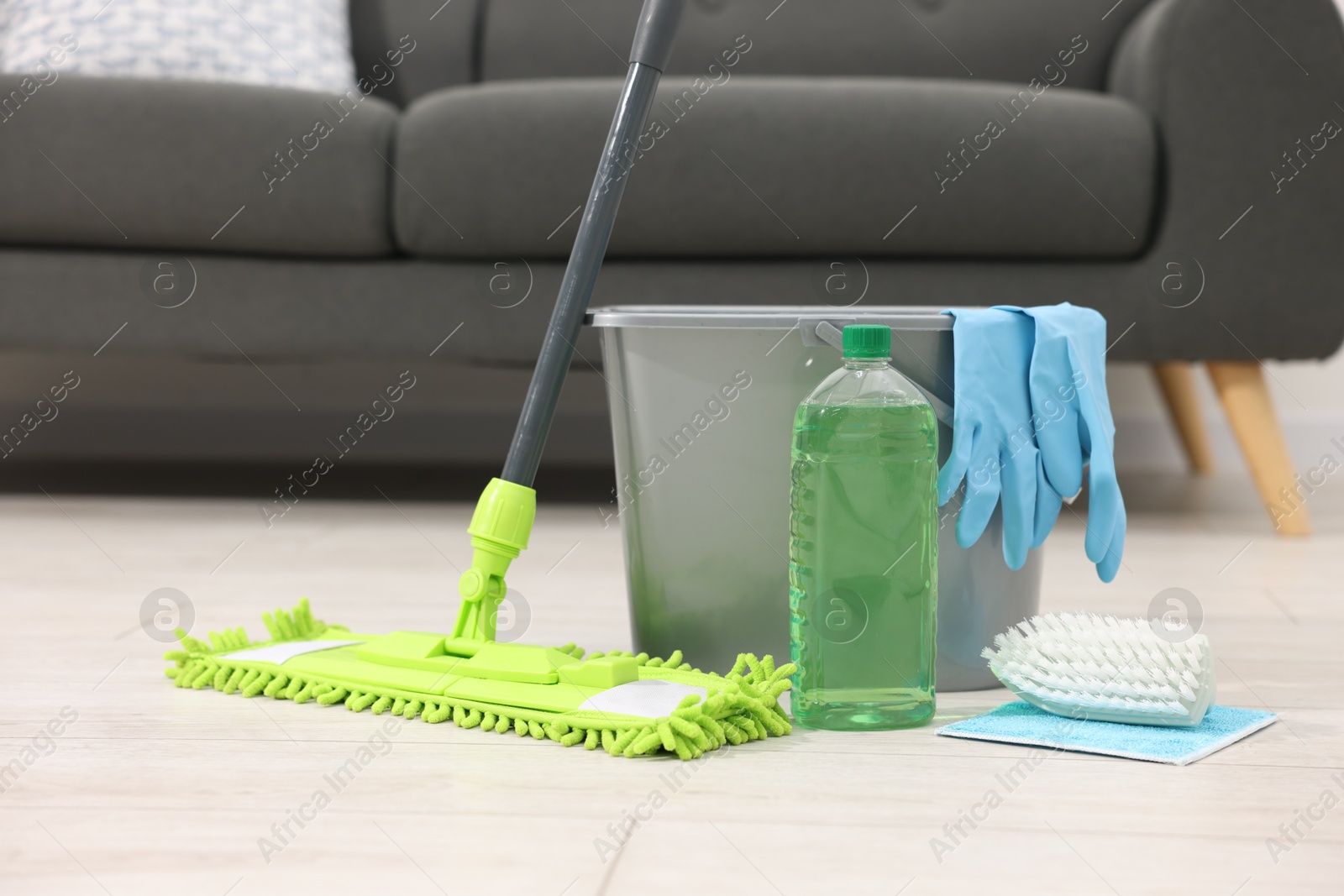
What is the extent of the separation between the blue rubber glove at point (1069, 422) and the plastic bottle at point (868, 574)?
0.12m

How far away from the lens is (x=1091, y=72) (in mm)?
2092

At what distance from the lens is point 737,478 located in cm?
88

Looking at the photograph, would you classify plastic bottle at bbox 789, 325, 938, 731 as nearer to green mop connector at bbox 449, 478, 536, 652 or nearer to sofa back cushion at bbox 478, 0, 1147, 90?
green mop connector at bbox 449, 478, 536, 652

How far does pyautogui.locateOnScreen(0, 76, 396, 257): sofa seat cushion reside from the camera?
5.18 feet

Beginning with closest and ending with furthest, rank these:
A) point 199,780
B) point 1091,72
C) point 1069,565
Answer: point 199,780, point 1069,565, point 1091,72

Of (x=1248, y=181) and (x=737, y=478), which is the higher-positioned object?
(x=1248, y=181)

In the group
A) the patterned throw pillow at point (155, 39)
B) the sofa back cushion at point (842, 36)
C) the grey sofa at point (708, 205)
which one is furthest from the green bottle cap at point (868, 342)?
the sofa back cushion at point (842, 36)

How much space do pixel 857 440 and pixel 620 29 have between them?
5.13 ft

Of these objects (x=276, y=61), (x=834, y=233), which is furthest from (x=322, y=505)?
(x=834, y=233)

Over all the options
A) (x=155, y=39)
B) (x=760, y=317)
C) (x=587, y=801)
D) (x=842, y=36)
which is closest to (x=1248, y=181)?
(x=842, y=36)

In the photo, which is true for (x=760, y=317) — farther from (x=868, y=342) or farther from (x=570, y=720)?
(x=570, y=720)

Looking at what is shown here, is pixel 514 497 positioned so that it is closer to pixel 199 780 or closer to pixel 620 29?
pixel 199 780

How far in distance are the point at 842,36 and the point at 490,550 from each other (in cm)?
159

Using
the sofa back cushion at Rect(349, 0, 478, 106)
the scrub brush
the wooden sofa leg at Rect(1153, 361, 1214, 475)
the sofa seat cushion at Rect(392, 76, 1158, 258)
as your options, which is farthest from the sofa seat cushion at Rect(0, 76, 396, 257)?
the wooden sofa leg at Rect(1153, 361, 1214, 475)
